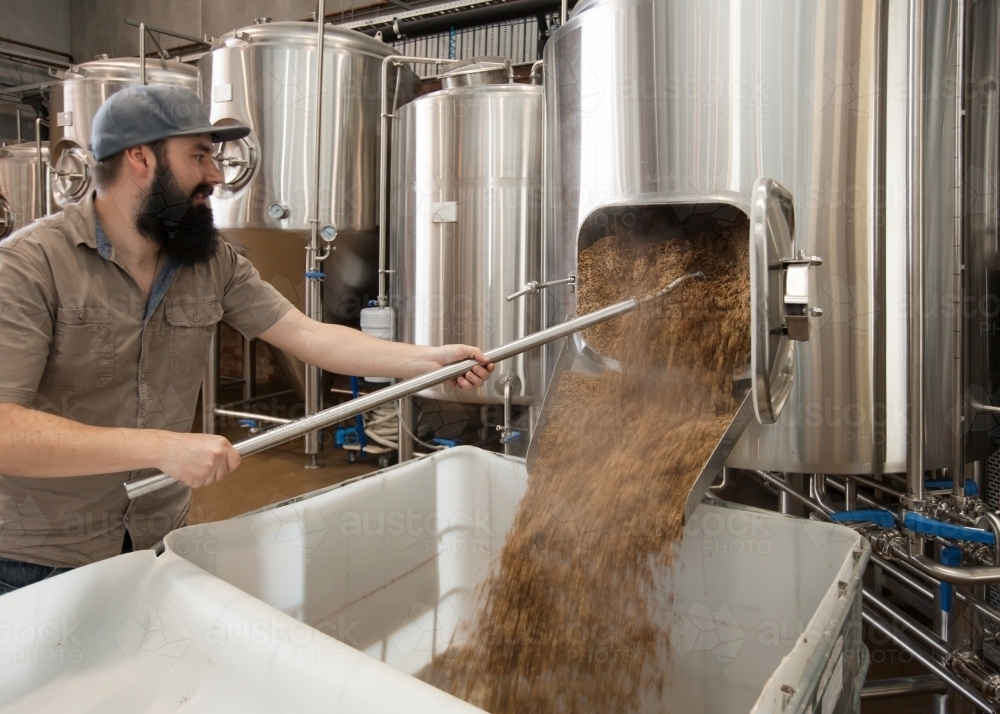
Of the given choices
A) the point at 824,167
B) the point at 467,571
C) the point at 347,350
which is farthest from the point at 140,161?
the point at 824,167

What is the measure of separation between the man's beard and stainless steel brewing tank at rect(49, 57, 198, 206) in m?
2.85

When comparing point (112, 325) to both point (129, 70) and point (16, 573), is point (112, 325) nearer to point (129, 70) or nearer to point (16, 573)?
point (16, 573)

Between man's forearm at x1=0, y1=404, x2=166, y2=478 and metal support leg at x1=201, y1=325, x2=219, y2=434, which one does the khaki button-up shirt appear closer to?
man's forearm at x1=0, y1=404, x2=166, y2=478

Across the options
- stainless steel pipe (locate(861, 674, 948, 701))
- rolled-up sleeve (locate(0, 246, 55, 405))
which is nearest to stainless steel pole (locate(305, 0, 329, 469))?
rolled-up sleeve (locate(0, 246, 55, 405))

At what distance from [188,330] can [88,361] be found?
17cm

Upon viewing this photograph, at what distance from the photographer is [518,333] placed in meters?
2.43

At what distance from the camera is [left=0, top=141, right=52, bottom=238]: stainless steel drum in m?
4.55

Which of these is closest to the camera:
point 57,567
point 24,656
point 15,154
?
point 24,656

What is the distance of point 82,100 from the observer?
11.9ft

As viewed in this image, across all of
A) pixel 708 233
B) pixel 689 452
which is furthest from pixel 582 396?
pixel 708 233

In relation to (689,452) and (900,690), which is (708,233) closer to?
(689,452)

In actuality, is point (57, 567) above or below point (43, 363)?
below

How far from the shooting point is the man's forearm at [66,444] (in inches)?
33.7

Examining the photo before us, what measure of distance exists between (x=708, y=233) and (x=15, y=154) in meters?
4.97
